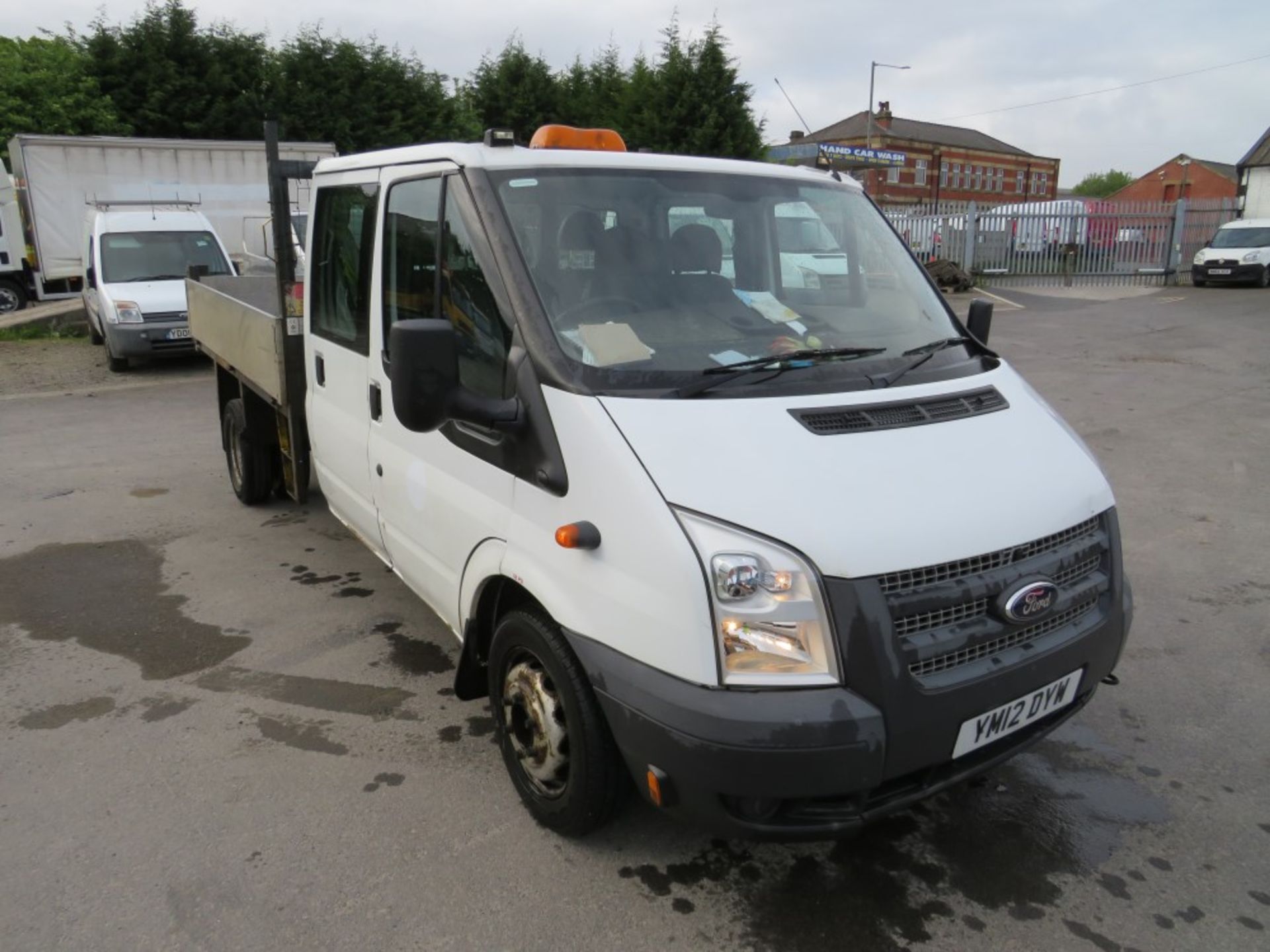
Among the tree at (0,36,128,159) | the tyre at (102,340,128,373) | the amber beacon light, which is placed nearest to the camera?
the amber beacon light

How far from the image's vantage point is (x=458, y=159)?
3.25m

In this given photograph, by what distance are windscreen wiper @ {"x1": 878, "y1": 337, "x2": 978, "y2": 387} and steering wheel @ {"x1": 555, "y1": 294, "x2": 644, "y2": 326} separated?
2.77 feet

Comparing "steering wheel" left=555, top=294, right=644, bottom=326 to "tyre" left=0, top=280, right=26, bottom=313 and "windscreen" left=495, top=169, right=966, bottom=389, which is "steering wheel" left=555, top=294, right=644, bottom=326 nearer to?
"windscreen" left=495, top=169, right=966, bottom=389

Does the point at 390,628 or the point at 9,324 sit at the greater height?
the point at 9,324

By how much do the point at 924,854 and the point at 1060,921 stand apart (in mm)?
431

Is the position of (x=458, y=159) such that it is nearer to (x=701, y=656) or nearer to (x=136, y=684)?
(x=701, y=656)

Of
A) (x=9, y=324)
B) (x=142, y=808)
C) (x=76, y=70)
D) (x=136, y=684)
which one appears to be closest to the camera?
(x=142, y=808)

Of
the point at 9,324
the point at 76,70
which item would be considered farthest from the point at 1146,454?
the point at 76,70

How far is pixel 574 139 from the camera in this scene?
370 cm

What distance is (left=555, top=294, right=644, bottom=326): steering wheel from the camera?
A: 2918 mm

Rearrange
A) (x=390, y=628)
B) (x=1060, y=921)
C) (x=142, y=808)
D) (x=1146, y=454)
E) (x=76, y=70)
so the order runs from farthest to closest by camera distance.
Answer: (x=76, y=70)
(x=1146, y=454)
(x=390, y=628)
(x=142, y=808)
(x=1060, y=921)

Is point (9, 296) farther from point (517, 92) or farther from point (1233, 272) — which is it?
point (1233, 272)

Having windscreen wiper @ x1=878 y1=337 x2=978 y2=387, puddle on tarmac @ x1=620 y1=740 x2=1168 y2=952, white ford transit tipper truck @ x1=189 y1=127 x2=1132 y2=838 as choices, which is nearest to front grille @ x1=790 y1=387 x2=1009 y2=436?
white ford transit tipper truck @ x1=189 y1=127 x2=1132 y2=838

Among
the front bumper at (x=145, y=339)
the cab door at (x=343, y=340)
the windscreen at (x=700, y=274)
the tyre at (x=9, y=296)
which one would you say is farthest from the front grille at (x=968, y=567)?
the tyre at (x=9, y=296)
